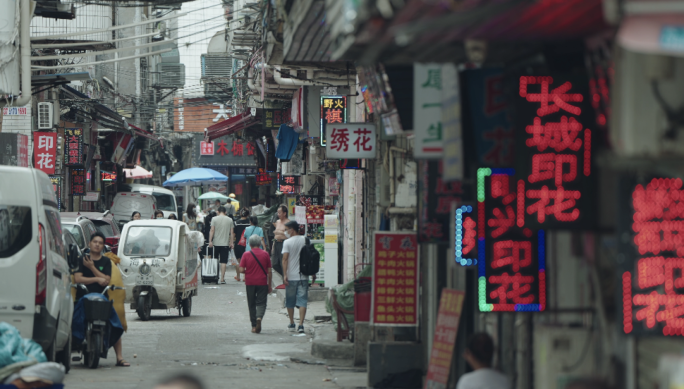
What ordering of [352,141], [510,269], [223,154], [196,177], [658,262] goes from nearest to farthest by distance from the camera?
[658,262] < [510,269] < [352,141] < [196,177] < [223,154]

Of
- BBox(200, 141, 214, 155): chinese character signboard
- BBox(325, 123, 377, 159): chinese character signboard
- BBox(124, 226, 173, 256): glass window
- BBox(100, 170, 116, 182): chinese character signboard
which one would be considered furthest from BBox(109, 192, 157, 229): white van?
BBox(325, 123, 377, 159): chinese character signboard

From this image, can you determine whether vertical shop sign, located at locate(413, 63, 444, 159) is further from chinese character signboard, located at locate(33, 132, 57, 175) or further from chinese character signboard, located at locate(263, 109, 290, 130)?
chinese character signboard, located at locate(263, 109, 290, 130)

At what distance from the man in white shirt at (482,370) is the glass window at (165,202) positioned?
35.6 metres

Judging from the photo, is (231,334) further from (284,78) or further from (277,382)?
(284,78)

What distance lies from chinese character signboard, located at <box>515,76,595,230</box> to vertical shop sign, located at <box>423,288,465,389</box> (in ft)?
10.2

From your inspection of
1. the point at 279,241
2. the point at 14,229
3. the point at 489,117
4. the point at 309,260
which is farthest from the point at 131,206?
the point at 489,117

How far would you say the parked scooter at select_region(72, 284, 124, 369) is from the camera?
11945mm

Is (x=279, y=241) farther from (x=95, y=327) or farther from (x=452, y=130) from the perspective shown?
(x=452, y=130)

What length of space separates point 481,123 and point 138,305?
1297 cm

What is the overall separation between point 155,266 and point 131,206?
18.5 m

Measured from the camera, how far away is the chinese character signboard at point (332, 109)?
1894cm

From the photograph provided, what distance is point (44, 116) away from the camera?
24.7 metres

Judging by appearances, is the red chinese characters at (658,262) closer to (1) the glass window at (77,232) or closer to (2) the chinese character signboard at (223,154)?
(1) the glass window at (77,232)

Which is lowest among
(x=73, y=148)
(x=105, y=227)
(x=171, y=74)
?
(x=105, y=227)
